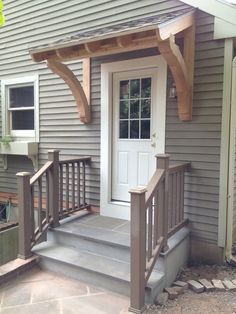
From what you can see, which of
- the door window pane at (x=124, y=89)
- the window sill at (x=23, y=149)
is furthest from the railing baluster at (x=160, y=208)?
the window sill at (x=23, y=149)

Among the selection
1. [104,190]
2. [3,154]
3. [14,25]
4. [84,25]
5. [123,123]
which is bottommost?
[104,190]

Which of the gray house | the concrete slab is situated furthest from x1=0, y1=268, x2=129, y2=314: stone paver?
→ the gray house

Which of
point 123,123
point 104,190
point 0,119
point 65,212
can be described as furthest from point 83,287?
point 0,119

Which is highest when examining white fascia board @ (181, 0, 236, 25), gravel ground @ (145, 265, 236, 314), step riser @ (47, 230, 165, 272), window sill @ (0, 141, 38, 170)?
white fascia board @ (181, 0, 236, 25)

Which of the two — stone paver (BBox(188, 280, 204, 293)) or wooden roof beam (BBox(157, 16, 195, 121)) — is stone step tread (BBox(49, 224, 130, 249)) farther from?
wooden roof beam (BBox(157, 16, 195, 121))

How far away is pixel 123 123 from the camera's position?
4.13 meters

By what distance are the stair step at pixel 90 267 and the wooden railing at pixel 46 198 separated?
20 cm

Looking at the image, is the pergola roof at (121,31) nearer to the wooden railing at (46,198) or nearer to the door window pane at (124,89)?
the door window pane at (124,89)

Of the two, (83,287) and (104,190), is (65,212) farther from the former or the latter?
(83,287)

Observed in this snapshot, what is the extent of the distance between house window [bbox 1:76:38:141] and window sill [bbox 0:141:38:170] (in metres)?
0.20

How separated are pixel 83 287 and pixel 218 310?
1262 millimetres

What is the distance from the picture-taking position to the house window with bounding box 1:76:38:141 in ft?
17.0

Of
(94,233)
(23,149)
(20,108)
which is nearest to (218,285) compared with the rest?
(94,233)

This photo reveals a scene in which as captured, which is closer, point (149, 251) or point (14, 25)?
point (149, 251)
